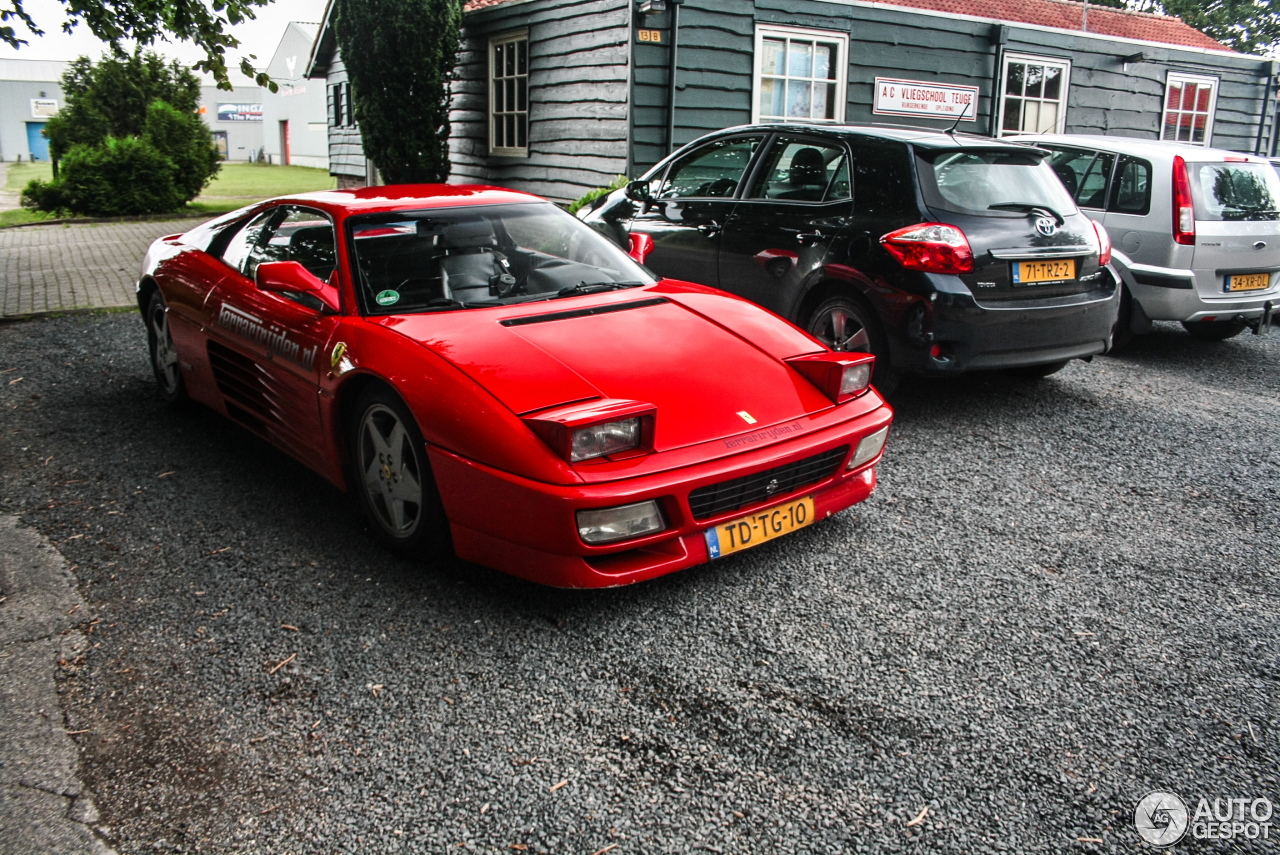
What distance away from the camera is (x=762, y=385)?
11.2ft

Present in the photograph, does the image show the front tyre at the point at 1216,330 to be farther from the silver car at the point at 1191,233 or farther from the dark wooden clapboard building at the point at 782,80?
the dark wooden clapboard building at the point at 782,80

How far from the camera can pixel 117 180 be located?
18.0 m

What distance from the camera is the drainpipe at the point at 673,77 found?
35.9 ft

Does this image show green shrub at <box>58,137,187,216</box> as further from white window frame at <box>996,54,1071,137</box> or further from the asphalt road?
the asphalt road

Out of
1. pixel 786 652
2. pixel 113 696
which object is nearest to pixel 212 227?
pixel 113 696

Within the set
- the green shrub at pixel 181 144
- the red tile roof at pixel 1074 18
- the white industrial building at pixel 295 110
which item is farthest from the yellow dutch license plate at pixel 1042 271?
the white industrial building at pixel 295 110

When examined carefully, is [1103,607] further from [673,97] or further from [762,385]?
[673,97]

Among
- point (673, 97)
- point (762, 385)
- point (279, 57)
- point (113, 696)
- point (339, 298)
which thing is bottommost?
point (113, 696)

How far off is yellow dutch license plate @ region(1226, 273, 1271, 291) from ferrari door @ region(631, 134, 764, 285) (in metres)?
3.58

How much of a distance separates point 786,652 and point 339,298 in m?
2.16

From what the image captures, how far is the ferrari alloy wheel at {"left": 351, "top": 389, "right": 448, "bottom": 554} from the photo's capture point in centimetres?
320

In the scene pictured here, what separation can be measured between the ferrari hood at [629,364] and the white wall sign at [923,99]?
10.3 metres

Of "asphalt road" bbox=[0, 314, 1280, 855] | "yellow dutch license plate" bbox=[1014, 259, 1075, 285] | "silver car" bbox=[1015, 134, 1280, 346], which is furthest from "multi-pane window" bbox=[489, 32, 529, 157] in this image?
"asphalt road" bbox=[0, 314, 1280, 855]

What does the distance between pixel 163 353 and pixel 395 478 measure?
8.66ft
